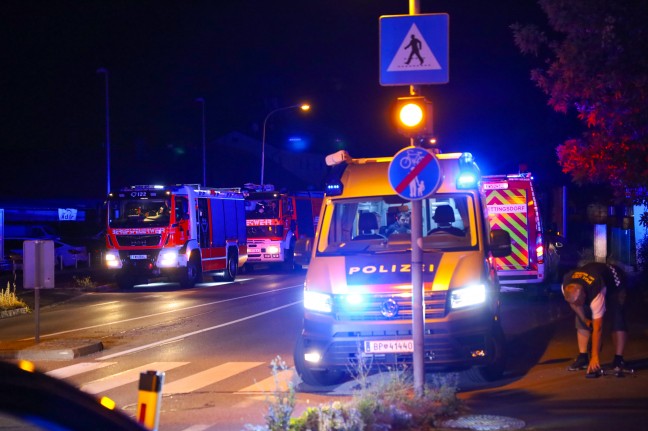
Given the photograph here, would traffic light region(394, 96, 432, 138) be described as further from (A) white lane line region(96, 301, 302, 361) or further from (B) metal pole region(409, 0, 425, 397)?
(A) white lane line region(96, 301, 302, 361)

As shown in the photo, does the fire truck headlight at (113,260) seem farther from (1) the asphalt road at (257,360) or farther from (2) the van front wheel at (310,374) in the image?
(2) the van front wheel at (310,374)

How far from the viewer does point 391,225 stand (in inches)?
444

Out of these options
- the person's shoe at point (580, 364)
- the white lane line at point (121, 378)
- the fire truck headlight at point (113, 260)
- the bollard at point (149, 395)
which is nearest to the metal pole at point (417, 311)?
the person's shoe at point (580, 364)

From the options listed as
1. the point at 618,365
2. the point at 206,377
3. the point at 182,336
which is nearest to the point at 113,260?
the point at 182,336

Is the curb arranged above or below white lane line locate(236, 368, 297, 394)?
above

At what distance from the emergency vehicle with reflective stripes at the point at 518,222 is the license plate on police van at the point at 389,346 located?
11.2 metres

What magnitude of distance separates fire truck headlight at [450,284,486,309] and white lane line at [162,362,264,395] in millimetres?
3381

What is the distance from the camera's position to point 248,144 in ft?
253

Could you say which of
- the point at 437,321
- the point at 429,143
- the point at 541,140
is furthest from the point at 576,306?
the point at 541,140

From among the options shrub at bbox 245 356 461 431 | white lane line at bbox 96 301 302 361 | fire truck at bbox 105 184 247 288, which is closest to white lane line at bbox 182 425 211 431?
shrub at bbox 245 356 461 431

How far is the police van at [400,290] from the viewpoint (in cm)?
955

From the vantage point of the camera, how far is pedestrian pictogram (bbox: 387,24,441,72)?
8.98 meters

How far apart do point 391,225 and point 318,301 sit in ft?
5.88

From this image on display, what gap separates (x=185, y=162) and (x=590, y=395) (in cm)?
6216
